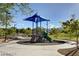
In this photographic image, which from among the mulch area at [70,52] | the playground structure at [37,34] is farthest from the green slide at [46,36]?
the mulch area at [70,52]

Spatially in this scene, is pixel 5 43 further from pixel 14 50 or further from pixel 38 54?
pixel 38 54

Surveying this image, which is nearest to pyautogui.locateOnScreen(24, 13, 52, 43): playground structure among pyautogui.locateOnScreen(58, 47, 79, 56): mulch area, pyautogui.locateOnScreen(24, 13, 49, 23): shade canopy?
pyautogui.locateOnScreen(24, 13, 49, 23): shade canopy

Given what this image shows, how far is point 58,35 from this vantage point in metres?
2.80

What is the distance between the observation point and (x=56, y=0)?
2.73 meters

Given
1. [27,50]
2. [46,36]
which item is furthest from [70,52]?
[27,50]

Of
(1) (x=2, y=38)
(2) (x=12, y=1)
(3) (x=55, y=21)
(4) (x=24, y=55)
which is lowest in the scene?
(4) (x=24, y=55)

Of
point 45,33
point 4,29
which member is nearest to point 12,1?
point 4,29

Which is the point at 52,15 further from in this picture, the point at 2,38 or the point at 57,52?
the point at 2,38

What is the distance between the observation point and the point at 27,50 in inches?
110

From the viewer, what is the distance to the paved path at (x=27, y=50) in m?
2.77

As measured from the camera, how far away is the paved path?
9.07 ft

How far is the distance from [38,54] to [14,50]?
27 cm

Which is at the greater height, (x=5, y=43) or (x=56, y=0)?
(x=56, y=0)

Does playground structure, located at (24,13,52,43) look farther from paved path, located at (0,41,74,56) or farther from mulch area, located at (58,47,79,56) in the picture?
mulch area, located at (58,47,79,56)
